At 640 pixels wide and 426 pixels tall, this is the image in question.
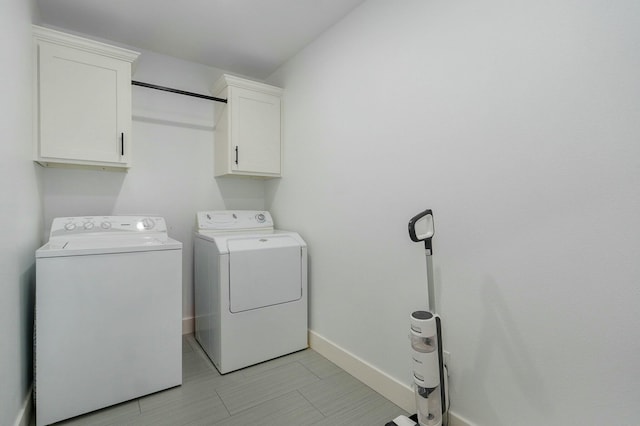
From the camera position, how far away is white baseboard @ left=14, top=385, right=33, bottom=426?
1.47m

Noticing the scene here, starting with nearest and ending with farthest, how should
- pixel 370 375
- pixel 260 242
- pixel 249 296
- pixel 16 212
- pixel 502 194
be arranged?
pixel 502 194
pixel 16 212
pixel 370 375
pixel 249 296
pixel 260 242

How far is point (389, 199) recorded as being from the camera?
1854 millimetres

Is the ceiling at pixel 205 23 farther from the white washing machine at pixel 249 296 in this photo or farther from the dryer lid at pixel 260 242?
the dryer lid at pixel 260 242

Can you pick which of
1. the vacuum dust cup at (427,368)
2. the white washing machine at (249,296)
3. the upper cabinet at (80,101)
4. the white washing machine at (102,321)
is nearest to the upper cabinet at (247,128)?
the white washing machine at (249,296)

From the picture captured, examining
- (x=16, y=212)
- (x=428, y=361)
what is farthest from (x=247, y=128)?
(x=428, y=361)

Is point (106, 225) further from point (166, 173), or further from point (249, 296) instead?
point (249, 296)

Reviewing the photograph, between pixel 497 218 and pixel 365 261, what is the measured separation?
0.90 m

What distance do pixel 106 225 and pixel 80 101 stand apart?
878mm

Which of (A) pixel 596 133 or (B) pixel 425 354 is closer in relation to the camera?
(A) pixel 596 133

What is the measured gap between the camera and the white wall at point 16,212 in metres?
1.30

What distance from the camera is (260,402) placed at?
182cm

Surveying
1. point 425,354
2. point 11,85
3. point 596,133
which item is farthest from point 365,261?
point 11,85

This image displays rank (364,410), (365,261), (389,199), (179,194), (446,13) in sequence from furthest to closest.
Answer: (179,194) → (365,261) → (389,199) → (364,410) → (446,13)

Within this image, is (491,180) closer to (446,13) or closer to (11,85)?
(446,13)
